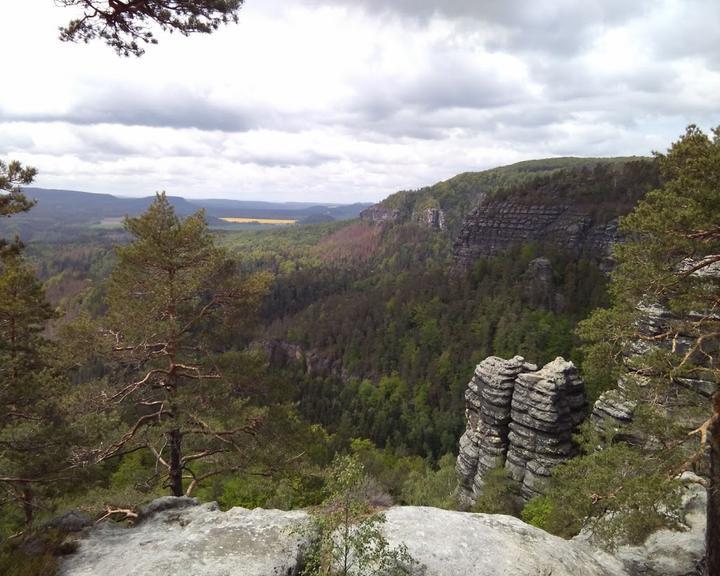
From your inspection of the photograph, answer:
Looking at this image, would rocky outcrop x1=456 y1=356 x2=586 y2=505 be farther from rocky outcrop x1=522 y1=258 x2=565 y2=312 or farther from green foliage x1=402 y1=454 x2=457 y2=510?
rocky outcrop x1=522 y1=258 x2=565 y2=312

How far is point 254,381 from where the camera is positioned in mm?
15758

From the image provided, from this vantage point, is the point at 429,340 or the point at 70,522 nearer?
the point at 70,522

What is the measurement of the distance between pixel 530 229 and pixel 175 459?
4551 inches

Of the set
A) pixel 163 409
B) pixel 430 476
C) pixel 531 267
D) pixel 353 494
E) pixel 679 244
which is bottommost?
pixel 430 476

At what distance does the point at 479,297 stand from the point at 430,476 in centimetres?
6836

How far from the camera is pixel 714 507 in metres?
10.6

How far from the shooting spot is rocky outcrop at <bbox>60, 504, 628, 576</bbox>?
29.4 feet

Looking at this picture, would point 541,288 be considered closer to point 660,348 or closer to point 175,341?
point 660,348

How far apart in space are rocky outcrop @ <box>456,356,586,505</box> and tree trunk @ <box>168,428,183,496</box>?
73.7 feet

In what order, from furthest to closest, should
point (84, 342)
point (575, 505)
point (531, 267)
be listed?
1. point (531, 267)
2. point (84, 342)
3. point (575, 505)

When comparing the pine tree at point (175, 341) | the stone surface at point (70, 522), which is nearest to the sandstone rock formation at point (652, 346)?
the pine tree at point (175, 341)

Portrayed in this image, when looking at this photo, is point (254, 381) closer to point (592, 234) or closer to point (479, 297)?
point (479, 297)

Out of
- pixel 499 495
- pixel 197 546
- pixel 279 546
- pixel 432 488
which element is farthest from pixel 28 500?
pixel 432 488

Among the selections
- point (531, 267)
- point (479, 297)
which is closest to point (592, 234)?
point (531, 267)
